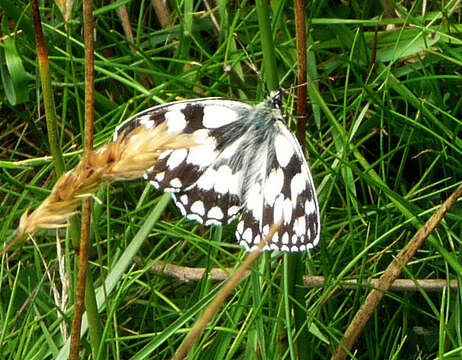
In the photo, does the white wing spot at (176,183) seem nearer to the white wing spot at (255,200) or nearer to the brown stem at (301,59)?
the white wing spot at (255,200)

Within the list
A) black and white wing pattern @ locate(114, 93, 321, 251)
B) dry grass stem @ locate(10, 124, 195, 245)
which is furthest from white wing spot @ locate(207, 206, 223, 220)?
dry grass stem @ locate(10, 124, 195, 245)

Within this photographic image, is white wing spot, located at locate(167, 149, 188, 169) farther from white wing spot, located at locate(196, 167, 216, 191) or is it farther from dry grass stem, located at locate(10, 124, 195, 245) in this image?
dry grass stem, located at locate(10, 124, 195, 245)

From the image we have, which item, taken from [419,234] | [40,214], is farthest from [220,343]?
[40,214]

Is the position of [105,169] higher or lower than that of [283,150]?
higher

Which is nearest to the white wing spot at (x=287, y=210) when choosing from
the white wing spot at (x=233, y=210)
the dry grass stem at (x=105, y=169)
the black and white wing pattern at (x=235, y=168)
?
the black and white wing pattern at (x=235, y=168)

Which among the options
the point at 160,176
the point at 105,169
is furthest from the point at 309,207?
the point at 105,169

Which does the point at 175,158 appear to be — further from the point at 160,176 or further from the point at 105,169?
the point at 105,169

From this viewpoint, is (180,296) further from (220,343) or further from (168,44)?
(168,44)
